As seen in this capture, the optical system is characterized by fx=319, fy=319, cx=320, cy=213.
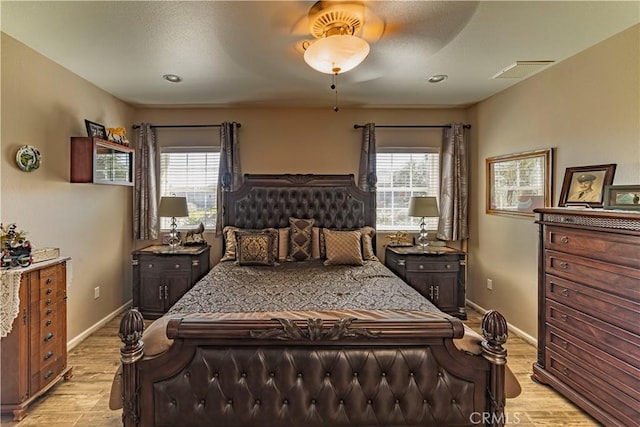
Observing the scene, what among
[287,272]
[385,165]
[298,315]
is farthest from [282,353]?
[385,165]

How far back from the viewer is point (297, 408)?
1581 millimetres

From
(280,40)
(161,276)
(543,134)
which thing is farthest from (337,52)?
(161,276)

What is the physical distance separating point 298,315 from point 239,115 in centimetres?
336

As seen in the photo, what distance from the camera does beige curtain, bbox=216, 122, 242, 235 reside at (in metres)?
4.15

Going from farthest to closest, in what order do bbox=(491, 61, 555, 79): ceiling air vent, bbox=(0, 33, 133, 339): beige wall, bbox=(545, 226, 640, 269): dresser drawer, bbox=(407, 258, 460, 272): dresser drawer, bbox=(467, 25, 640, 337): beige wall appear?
bbox=(407, 258, 460, 272): dresser drawer
bbox=(491, 61, 555, 79): ceiling air vent
bbox=(0, 33, 133, 339): beige wall
bbox=(467, 25, 640, 337): beige wall
bbox=(545, 226, 640, 269): dresser drawer

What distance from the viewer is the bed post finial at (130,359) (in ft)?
4.99

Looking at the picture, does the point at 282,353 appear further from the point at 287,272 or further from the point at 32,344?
the point at 32,344

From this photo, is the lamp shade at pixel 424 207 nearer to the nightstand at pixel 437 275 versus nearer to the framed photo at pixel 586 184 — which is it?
the nightstand at pixel 437 275

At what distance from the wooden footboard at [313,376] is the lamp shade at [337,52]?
1625 mm

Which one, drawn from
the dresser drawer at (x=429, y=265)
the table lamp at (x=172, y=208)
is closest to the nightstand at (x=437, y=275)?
the dresser drawer at (x=429, y=265)

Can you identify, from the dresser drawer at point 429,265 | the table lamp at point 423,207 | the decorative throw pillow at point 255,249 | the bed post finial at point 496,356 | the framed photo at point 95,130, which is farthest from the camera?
the table lamp at point 423,207

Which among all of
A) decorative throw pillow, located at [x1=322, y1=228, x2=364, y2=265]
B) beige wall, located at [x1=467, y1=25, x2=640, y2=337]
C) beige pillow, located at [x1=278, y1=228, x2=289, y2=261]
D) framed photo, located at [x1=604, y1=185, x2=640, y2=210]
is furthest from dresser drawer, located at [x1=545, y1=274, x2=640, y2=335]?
beige pillow, located at [x1=278, y1=228, x2=289, y2=261]

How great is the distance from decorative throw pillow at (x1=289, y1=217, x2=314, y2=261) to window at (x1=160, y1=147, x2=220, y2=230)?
1.26 meters

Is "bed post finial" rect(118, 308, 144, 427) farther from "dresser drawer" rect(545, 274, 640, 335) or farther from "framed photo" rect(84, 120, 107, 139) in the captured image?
"dresser drawer" rect(545, 274, 640, 335)
